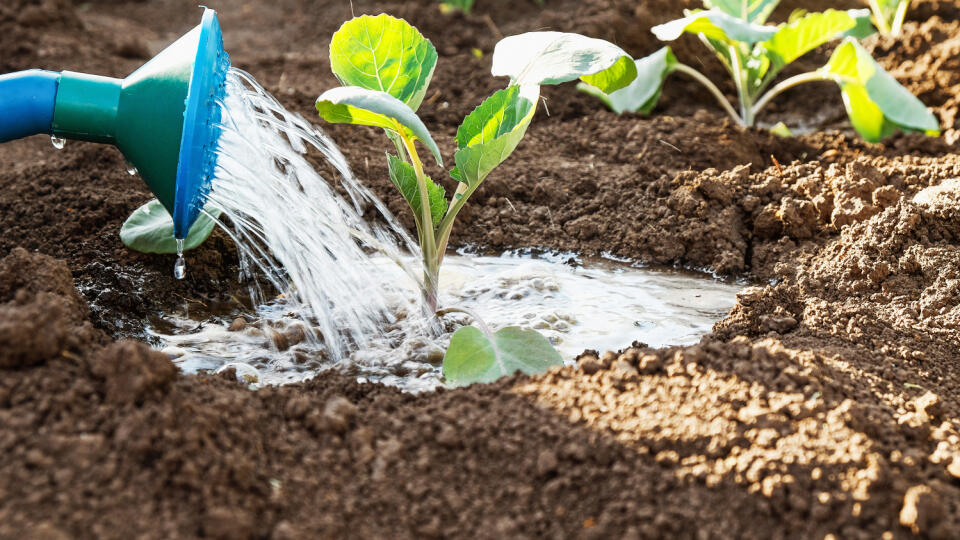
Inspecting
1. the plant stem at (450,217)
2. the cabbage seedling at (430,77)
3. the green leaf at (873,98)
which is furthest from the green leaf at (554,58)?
the green leaf at (873,98)

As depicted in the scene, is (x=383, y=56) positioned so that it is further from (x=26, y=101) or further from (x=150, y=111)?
(x=26, y=101)

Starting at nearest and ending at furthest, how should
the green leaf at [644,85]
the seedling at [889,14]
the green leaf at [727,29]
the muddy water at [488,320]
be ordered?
the muddy water at [488,320], the green leaf at [727,29], the green leaf at [644,85], the seedling at [889,14]

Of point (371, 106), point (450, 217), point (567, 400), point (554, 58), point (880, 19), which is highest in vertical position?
point (880, 19)

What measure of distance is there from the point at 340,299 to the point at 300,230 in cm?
19

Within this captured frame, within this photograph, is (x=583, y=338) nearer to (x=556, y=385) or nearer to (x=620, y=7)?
(x=556, y=385)

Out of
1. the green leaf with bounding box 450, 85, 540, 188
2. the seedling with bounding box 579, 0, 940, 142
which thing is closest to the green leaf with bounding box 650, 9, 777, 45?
the seedling with bounding box 579, 0, 940, 142

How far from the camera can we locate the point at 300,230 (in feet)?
7.06

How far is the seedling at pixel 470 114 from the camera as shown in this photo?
1.88 meters

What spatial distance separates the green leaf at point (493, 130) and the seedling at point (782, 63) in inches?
36.4

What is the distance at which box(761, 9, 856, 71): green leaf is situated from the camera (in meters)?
3.13

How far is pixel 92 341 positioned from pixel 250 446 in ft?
1.53

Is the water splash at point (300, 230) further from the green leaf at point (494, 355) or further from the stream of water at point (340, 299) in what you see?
the green leaf at point (494, 355)

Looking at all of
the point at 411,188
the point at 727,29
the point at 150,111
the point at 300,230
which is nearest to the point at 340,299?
the point at 300,230

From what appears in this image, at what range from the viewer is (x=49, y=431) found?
142cm
